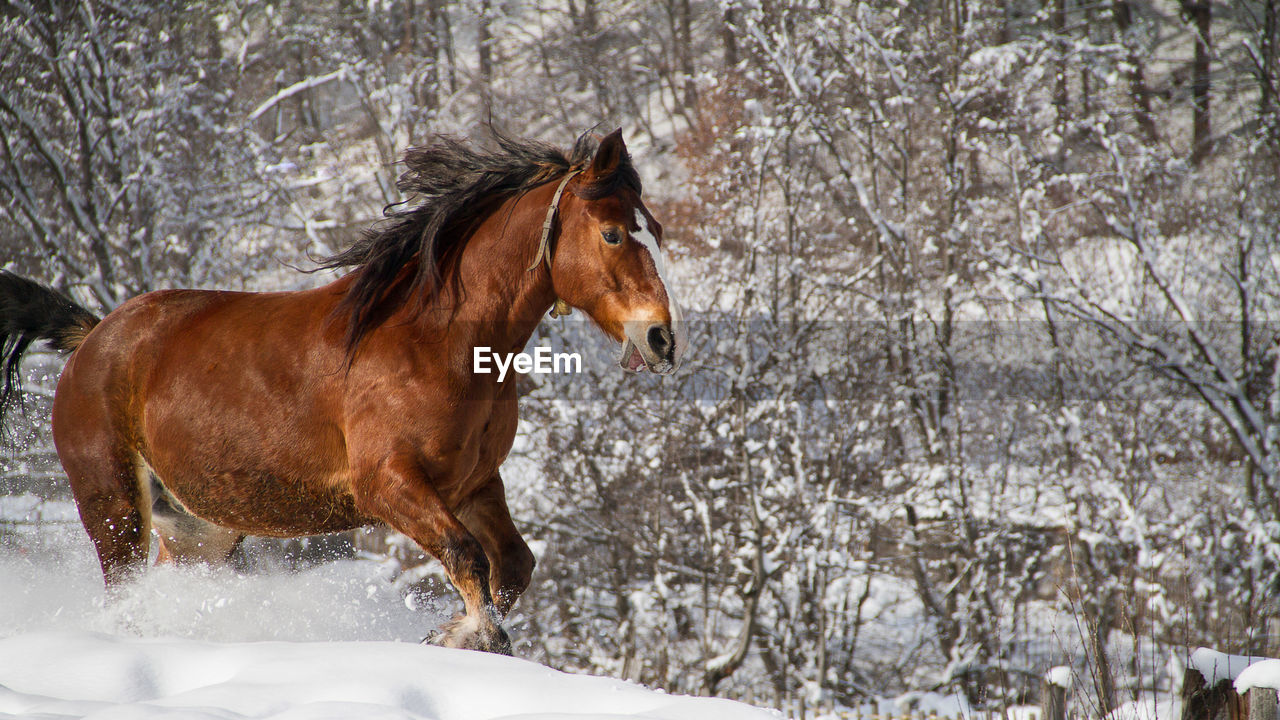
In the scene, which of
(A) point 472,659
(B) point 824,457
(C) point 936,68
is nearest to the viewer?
(A) point 472,659

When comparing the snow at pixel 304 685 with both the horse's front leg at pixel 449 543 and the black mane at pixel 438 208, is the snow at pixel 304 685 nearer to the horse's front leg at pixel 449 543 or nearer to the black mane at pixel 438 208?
the horse's front leg at pixel 449 543

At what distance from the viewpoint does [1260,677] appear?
353cm

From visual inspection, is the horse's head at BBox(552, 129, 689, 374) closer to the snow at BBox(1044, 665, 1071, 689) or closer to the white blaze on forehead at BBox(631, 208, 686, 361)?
the white blaze on forehead at BBox(631, 208, 686, 361)

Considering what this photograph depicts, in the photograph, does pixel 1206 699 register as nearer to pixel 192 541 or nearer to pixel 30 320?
pixel 192 541

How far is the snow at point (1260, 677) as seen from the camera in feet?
11.5

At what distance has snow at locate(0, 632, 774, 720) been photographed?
2.20 meters

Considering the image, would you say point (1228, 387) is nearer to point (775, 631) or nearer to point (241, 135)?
point (775, 631)

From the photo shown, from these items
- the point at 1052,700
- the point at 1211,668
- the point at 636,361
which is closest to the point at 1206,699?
the point at 1211,668

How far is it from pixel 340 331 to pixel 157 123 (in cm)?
1051

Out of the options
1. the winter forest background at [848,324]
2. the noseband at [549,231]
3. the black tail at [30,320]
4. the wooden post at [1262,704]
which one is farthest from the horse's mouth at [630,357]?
the winter forest background at [848,324]

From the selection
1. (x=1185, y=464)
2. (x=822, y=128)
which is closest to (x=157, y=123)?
(x=822, y=128)

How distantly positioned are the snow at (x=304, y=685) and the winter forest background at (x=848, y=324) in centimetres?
854

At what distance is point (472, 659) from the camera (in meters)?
Result: 2.49

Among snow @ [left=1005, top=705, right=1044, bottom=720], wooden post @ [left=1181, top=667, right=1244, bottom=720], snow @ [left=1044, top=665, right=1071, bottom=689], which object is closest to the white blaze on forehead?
snow @ [left=1005, top=705, right=1044, bottom=720]
